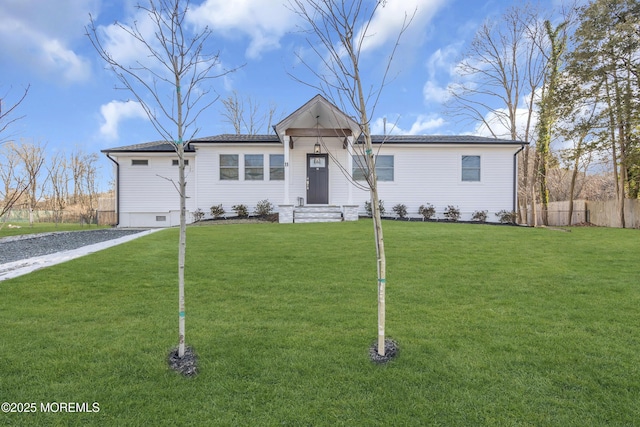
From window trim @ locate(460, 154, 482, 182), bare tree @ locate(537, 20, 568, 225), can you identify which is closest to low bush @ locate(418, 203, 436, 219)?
window trim @ locate(460, 154, 482, 182)

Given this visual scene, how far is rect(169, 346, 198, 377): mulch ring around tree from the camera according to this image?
7.46 feet

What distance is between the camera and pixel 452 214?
14336 mm

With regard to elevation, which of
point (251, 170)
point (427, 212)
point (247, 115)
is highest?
point (247, 115)

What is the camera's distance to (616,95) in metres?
12.5

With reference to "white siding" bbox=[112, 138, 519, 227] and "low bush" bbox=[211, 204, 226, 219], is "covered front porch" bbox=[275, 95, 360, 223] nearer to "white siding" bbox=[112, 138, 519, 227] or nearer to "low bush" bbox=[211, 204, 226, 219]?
"white siding" bbox=[112, 138, 519, 227]

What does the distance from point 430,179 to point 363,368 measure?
1335cm

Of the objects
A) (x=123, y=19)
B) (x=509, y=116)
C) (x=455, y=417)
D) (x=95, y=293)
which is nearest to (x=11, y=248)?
(x=95, y=293)

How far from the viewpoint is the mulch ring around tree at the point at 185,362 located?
2.27m

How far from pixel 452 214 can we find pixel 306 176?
661 centimetres

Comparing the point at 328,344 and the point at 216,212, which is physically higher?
the point at 216,212

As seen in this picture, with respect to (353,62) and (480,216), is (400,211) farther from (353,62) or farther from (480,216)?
(353,62)

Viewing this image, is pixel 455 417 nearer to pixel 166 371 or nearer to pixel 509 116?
pixel 166 371

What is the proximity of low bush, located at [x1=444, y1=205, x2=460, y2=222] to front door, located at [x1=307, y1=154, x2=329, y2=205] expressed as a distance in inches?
211

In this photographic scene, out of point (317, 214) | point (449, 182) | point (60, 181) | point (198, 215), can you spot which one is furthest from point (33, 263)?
point (60, 181)
